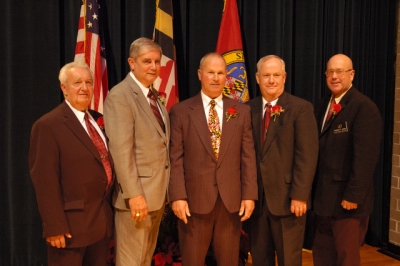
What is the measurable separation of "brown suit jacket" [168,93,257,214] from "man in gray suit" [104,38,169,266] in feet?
0.24

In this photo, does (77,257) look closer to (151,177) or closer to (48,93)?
(151,177)

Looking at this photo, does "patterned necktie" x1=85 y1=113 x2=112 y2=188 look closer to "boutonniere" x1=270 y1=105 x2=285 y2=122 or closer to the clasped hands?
the clasped hands

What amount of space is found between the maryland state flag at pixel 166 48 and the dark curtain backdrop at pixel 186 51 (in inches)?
9.0

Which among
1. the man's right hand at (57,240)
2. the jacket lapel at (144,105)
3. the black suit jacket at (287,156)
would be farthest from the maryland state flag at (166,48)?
the man's right hand at (57,240)

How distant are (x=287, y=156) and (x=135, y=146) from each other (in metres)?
0.93

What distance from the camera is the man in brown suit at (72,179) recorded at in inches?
82.4

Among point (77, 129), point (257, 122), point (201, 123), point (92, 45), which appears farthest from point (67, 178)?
point (92, 45)

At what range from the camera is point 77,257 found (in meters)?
2.20

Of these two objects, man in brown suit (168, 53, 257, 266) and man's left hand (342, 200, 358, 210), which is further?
man's left hand (342, 200, 358, 210)

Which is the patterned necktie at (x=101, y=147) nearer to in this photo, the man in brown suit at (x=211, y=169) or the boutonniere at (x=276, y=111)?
the man in brown suit at (x=211, y=169)

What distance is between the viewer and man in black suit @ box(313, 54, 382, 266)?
9.00 feet

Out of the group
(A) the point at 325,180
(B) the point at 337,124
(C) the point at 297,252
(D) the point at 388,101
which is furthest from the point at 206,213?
(D) the point at 388,101

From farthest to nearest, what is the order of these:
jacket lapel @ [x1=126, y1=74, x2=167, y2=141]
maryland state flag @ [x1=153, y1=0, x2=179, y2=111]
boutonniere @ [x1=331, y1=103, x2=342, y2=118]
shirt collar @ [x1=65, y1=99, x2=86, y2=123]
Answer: maryland state flag @ [x1=153, y1=0, x2=179, y2=111] → boutonniere @ [x1=331, y1=103, x2=342, y2=118] → jacket lapel @ [x1=126, y1=74, x2=167, y2=141] → shirt collar @ [x1=65, y1=99, x2=86, y2=123]

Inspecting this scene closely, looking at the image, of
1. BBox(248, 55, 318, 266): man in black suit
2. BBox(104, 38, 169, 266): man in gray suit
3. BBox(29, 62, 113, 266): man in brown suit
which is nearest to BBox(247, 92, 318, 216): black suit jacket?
BBox(248, 55, 318, 266): man in black suit
